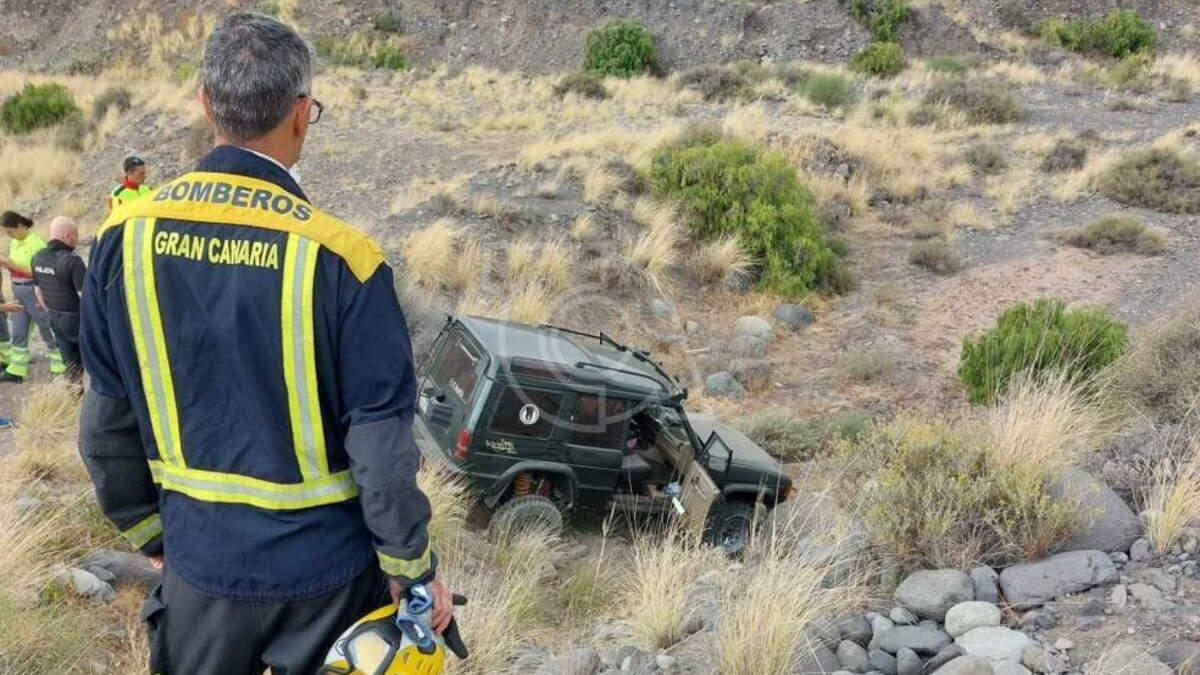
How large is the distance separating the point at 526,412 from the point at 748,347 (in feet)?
17.2

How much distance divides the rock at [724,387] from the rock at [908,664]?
6.57 meters

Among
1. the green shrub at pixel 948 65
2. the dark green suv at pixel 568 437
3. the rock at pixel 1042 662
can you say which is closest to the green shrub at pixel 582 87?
the green shrub at pixel 948 65

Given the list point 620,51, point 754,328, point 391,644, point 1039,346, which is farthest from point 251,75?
point 620,51

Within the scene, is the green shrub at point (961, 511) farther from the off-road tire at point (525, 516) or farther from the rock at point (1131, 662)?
the off-road tire at point (525, 516)

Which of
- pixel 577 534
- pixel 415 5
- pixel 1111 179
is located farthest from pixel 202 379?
pixel 415 5

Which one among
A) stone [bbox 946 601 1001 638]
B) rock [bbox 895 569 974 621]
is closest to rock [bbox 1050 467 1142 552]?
rock [bbox 895 569 974 621]

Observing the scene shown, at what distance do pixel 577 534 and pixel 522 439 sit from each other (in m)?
1.05

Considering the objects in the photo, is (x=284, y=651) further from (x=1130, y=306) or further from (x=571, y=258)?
(x=1130, y=306)

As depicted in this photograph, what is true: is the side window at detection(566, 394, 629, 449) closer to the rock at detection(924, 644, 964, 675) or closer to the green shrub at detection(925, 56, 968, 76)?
the rock at detection(924, 644, 964, 675)

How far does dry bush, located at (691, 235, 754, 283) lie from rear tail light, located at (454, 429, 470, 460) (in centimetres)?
715

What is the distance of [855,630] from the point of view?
382 centimetres

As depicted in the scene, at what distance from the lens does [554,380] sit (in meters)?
6.31

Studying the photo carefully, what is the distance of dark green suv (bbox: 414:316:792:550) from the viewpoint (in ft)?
20.6

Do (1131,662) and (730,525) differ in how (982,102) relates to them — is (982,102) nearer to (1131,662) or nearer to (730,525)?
(730,525)
